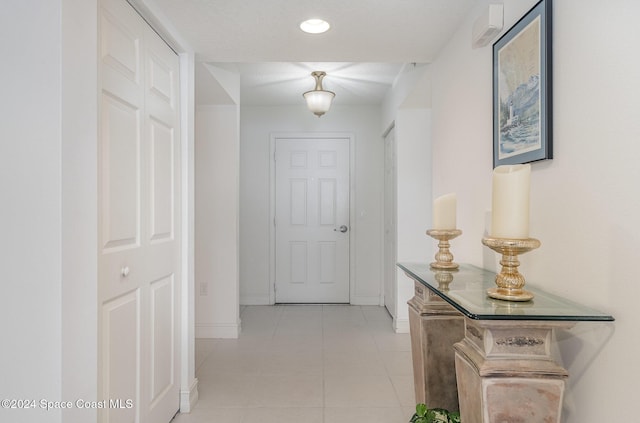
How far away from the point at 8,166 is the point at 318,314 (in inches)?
143

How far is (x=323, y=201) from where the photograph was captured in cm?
488

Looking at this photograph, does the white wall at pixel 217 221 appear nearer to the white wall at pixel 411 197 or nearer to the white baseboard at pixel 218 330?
the white baseboard at pixel 218 330

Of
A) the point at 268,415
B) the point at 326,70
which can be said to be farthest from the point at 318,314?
the point at 326,70

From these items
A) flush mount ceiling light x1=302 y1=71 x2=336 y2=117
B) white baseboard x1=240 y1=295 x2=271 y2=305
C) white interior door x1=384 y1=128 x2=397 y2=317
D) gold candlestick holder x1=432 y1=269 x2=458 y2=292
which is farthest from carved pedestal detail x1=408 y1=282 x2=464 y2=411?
white baseboard x1=240 y1=295 x2=271 y2=305

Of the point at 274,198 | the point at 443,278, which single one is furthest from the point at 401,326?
the point at 443,278

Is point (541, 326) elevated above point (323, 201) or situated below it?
below

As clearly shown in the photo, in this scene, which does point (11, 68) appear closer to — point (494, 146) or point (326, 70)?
point (494, 146)

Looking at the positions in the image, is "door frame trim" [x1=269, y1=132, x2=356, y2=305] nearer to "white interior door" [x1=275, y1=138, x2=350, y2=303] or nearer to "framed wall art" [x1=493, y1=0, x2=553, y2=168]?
"white interior door" [x1=275, y1=138, x2=350, y2=303]

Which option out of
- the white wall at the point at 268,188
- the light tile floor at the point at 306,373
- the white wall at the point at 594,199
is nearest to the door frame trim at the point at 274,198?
the white wall at the point at 268,188

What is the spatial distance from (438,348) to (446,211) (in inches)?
23.8

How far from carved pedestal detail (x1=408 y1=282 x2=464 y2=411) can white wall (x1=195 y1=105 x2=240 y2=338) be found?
223 cm

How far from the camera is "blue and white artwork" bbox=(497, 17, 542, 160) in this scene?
131 centimetres

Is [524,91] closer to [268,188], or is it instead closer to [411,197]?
[411,197]

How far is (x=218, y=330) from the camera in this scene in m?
3.66
